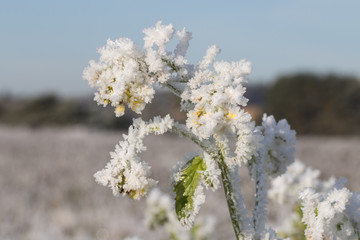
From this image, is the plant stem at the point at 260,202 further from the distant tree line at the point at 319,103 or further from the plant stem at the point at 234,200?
the distant tree line at the point at 319,103

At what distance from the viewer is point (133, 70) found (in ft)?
3.19

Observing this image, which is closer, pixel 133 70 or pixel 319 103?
pixel 133 70

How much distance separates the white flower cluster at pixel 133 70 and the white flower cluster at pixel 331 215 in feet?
1.49

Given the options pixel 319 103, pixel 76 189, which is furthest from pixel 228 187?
pixel 319 103

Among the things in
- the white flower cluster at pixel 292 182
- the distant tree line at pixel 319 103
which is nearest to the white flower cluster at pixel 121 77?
the white flower cluster at pixel 292 182

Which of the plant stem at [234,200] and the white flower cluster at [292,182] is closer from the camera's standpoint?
the plant stem at [234,200]

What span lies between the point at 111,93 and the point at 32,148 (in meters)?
12.8

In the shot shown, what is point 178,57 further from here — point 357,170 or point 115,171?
point 357,170

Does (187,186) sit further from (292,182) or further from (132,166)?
(292,182)

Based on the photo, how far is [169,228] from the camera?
311 cm

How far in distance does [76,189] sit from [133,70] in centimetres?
774

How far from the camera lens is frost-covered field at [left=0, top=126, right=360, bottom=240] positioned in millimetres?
6148

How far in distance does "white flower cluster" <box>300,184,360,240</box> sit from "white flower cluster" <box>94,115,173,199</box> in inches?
15.8

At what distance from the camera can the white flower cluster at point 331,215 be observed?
1.14m
